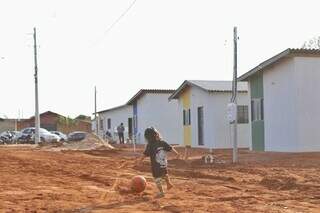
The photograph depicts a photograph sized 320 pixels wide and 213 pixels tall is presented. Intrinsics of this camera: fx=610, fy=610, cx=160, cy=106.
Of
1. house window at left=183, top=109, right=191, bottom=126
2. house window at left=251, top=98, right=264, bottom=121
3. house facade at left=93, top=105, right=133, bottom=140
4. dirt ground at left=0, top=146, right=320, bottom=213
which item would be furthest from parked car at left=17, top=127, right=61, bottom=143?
dirt ground at left=0, top=146, right=320, bottom=213

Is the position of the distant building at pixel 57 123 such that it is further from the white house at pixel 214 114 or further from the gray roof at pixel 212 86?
the white house at pixel 214 114

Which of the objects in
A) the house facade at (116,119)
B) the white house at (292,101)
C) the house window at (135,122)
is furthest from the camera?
the house facade at (116,119)

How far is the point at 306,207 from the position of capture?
32.1ft

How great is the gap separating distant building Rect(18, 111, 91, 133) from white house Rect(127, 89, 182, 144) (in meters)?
36.8

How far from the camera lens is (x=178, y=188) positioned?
1317 cm

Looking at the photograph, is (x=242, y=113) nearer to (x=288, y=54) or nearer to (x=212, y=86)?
(x=212, y=86)

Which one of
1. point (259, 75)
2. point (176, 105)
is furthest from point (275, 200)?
point (176, 105)

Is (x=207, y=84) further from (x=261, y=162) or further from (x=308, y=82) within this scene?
(x=261, y=162)

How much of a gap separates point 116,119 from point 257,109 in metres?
32.6

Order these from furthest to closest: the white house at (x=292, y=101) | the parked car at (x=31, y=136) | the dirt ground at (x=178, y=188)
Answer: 1. the parked car at (x=31, y=136)
2. the white house at (x=292, y=101)
3. the dirt ground at (x=178, y=188)

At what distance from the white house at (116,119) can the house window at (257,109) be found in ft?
80.5

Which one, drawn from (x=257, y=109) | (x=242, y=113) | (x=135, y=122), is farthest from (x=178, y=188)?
(x=135, y=122)

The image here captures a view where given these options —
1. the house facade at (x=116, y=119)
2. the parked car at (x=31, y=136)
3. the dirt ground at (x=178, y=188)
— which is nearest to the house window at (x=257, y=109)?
the dirt ground at (x=178, y=188)

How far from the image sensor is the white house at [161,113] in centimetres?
4441
